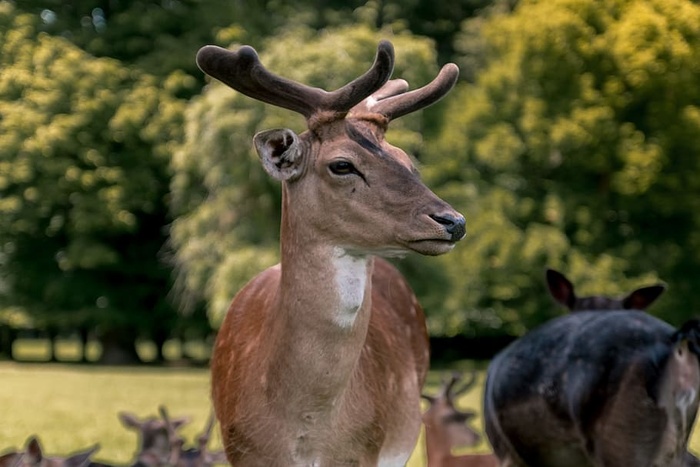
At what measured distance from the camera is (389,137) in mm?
23297

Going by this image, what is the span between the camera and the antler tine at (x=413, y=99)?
461cm

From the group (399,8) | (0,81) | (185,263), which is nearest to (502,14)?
(399,8)

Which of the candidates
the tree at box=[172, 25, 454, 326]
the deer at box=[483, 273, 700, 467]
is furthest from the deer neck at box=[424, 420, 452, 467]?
the tree at box=[172, 25, 454, 326]

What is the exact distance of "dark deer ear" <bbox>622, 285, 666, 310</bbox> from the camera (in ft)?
21.5

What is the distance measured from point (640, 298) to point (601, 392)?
1.13 meters

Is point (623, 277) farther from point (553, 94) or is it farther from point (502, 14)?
point (502, 14)

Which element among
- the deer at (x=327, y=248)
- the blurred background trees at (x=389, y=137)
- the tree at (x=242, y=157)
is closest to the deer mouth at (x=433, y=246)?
the deer at (x=327, y=248)

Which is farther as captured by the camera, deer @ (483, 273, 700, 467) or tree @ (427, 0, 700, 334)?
tree @ (427, 0, 700, 334)

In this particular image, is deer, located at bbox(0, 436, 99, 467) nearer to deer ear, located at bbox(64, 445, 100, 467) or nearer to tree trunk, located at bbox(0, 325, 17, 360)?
deer ear, located at bbox(64, 445, 100, 467)

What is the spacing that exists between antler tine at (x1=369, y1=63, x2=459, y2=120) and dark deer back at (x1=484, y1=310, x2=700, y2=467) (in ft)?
5.67

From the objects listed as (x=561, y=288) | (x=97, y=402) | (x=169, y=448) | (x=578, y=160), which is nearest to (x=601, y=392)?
(x=561, y=288)

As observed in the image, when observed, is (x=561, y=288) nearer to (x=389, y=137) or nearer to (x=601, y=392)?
(x=601, y=392)

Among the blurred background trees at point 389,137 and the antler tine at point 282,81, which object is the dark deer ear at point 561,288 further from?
the blurred background trees at point 389,137

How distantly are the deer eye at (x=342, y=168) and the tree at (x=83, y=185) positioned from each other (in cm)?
1867
